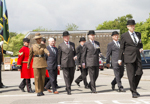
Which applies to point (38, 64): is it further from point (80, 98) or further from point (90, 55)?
point (80, 98)

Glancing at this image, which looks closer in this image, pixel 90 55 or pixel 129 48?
pixel 129 48

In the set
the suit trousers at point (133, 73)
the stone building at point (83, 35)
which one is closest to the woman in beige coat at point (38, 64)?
the suit trousers at point (133, 73)

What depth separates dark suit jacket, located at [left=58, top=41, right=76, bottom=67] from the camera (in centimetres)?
982

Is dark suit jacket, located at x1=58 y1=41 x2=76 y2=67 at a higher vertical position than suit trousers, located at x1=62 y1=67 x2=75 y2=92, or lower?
higher

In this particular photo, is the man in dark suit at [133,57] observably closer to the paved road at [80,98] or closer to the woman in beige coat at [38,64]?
the paved road at [80,98]

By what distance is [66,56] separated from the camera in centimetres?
989

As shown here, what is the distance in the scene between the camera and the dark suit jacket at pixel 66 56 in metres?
9.82

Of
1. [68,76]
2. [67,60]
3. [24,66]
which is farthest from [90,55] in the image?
[24,66]

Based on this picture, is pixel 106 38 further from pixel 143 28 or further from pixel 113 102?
pixel 113 102

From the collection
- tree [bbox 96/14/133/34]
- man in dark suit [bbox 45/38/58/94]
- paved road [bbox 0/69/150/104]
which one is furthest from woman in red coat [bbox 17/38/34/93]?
tree [bbox 96/14/133/34]

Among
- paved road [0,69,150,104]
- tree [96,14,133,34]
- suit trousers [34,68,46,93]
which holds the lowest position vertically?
paved road [0,69,150,104]

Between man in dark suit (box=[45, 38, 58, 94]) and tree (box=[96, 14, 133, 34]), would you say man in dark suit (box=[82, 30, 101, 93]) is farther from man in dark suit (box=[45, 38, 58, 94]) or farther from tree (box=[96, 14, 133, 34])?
tree (box=[96, 14, 133, 34])

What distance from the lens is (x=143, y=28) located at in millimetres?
61875

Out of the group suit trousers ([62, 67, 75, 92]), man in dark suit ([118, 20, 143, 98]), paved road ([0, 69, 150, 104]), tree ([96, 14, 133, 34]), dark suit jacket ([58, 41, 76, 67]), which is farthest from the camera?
tree ([96, 14, 133, 34])
